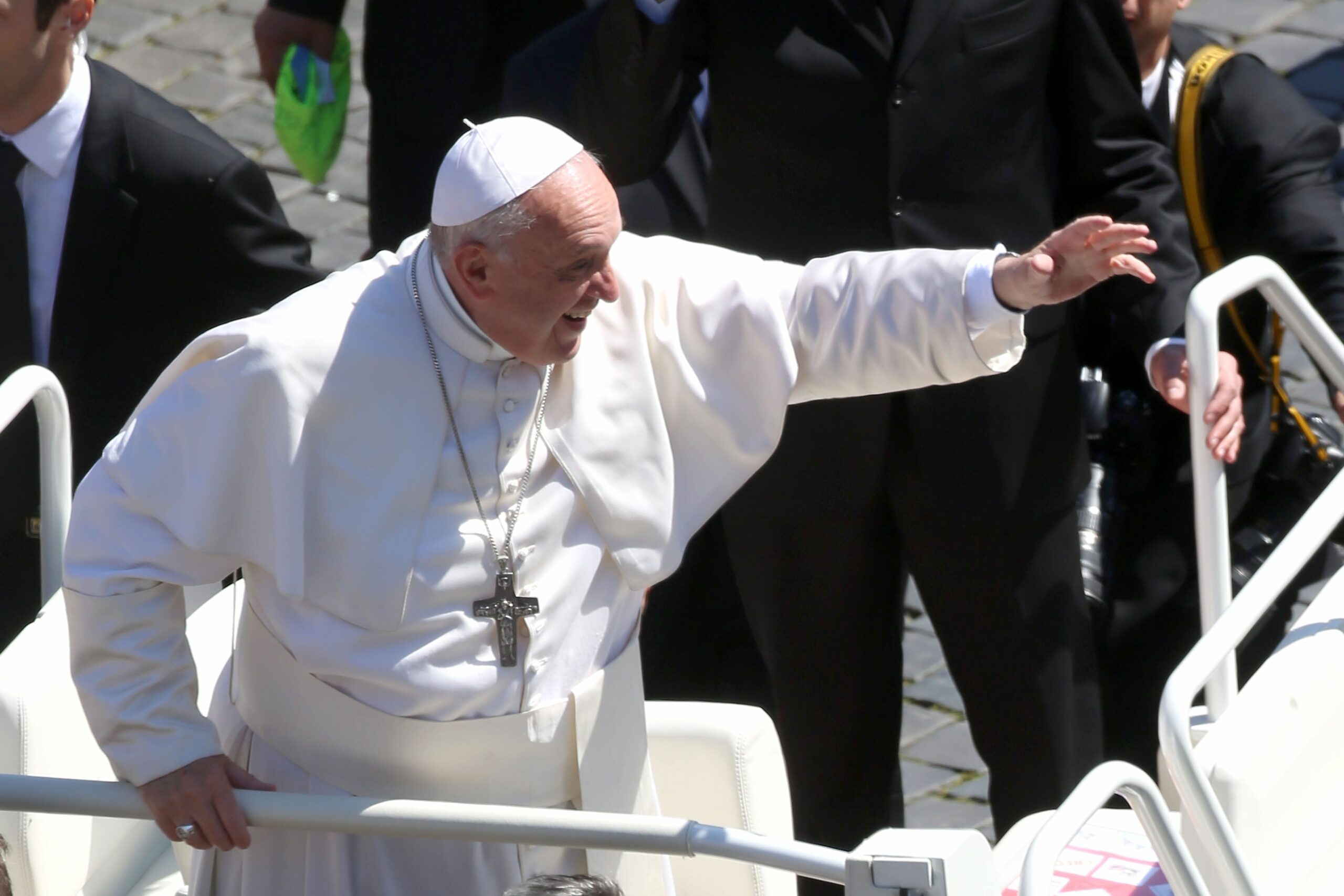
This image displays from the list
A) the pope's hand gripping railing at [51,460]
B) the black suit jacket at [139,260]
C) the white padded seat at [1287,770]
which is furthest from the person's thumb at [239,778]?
the black suit jacket at [139,260]

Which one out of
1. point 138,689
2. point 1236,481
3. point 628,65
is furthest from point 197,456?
point 1236,481

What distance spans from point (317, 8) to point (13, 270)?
128 cm

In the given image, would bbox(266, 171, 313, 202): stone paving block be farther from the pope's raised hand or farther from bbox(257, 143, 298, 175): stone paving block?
the pope's raised hand

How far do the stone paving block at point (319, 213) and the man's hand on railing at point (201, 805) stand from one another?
442 centimetres

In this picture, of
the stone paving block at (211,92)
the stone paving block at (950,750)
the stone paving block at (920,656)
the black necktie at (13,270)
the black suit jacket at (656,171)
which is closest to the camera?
the black necktie at (13,270)

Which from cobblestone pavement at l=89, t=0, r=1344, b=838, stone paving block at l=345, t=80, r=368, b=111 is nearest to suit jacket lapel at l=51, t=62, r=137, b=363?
cobblestone pavement at l=89, t=0, r=1344, b=838

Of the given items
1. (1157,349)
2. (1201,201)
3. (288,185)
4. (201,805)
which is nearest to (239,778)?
(201,805)

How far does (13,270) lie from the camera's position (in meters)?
3.47

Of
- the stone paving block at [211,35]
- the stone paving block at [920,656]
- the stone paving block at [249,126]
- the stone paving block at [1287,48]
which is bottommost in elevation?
the stone paving block at [920,656]

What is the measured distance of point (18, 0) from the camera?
3.32m

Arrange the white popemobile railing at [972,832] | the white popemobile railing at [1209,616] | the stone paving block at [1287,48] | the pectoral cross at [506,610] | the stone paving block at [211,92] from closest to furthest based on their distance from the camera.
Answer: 1. the white popemobile railing at [972,832]
2. the white popemobile railing at [1209,616]
3. the pectoral cross at [506,610]
4. the stone paving block at [1287,48]
5. the stone paving block at [211,92]

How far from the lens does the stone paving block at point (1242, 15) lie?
23.6 feet

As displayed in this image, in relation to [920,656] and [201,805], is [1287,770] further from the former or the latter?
[920,656]

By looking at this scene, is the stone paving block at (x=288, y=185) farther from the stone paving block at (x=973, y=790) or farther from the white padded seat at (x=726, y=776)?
the white padded seat at (x=726, y=776)
